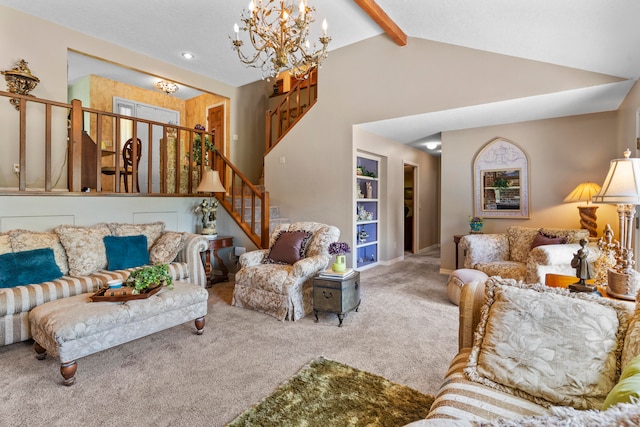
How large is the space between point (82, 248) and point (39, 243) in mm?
353

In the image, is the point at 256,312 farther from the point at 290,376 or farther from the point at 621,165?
the point at 621,165

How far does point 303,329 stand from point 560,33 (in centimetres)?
361

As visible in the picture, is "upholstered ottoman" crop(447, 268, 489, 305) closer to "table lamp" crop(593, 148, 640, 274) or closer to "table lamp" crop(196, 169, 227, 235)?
"table lamp" crop(593, 148, 640, 274)

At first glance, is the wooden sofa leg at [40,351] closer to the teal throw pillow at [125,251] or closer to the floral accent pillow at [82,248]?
the floral accent pillow at [82,248]

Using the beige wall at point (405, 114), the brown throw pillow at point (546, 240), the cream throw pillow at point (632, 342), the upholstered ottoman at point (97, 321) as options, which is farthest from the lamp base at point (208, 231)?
the cream throw pillow at point (632, 342)

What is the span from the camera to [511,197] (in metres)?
4.82

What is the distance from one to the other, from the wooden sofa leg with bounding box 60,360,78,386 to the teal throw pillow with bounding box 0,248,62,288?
1.21 metres

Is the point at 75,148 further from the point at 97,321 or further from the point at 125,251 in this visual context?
the point at 97,321

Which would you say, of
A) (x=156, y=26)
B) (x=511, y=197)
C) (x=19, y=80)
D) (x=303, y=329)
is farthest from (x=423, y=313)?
(x=19, y=80)

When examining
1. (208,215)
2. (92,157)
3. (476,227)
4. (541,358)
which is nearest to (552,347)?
(541,358)

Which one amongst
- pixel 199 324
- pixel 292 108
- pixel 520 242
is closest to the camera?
pixel 199 324

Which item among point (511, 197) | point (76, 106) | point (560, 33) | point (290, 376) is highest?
point (560, 33)

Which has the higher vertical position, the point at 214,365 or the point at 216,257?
the point at 216,257

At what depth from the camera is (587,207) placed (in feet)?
13.0
